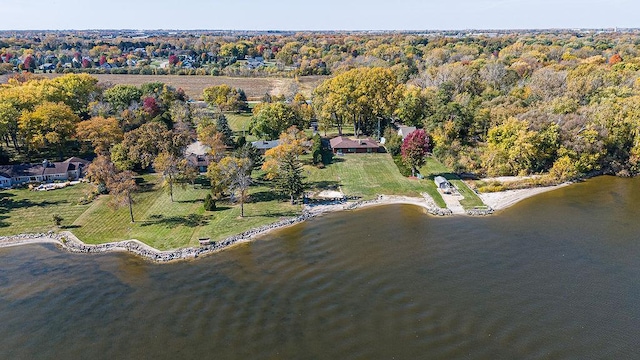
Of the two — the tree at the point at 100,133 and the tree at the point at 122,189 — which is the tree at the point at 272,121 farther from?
the tree at the point at 122,189

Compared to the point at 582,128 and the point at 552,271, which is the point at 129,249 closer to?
the point at 552,271

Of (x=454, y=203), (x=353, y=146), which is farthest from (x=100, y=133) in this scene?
(x=454, y=203)

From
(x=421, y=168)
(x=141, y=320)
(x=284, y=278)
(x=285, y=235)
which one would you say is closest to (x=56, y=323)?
(x=141, y=320)

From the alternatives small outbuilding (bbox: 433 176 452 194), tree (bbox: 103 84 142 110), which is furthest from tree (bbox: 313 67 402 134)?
tree (bbox: 103 84 142 110)

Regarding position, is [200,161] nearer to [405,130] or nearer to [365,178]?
[365,178]

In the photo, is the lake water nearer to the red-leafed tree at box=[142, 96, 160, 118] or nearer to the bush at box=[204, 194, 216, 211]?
the bush at box=[204, 194, 216, 211]

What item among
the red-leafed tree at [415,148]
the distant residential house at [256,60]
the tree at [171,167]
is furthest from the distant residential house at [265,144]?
the distant residential house at [256,60]
